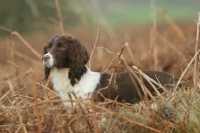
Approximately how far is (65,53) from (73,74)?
252 mm

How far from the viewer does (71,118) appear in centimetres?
399

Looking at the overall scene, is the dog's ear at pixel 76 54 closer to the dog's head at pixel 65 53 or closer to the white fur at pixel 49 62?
the dog's head at pixel 65 53

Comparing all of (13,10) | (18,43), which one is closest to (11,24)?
(13,10)

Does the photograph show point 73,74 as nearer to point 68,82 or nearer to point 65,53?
point 68,82

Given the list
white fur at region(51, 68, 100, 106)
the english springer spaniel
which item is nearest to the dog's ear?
the english springer spaniel

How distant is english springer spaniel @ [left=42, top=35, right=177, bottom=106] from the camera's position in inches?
225

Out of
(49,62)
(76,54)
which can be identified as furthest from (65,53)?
(49,62)

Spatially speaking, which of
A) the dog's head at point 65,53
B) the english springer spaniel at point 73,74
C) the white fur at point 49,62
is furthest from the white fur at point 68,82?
the white fur at point 49,62

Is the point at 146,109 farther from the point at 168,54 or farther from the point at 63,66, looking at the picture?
the point at 168,54

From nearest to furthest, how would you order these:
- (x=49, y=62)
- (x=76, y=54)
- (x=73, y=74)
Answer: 1. (x=49, y=62)
2. (x=76, y=54)
3. (x=73, y=74)

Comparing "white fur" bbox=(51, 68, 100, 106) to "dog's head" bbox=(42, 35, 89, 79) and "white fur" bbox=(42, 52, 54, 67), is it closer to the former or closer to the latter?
"dog's head" bbox=(42, 35, 89, 79)

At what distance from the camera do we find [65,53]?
18.9 feet

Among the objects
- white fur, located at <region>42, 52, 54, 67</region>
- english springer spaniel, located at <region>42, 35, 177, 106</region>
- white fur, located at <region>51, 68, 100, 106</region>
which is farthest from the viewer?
white fur, located at <region>51, 68, 100, 106</region>

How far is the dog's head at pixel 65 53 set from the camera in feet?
18.6
